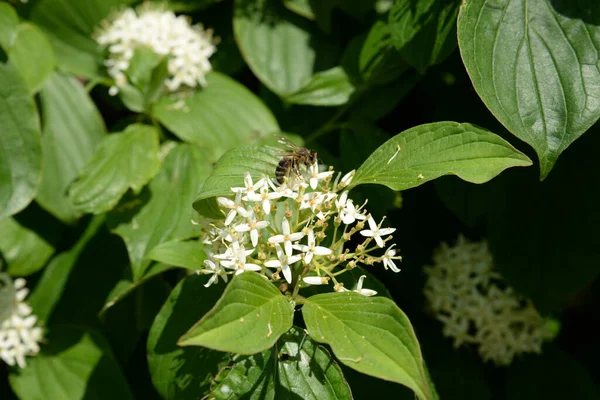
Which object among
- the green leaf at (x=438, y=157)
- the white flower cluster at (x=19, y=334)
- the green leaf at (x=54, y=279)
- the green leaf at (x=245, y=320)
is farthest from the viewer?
the green leaf at (x=54, y=279)

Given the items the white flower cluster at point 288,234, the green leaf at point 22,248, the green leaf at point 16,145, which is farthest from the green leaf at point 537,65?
the green leaf at point 22,248

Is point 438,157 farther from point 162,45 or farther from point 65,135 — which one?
point 65,135

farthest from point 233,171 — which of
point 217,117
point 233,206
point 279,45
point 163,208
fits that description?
point 279,45

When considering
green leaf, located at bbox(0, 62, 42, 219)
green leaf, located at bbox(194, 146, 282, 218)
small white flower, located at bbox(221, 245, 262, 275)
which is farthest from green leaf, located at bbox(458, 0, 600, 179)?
green leaf, located at bbox(0, 62, 42, 219)

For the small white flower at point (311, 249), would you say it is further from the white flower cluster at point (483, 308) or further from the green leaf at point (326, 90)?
the white flower cluster at point (483, 308)

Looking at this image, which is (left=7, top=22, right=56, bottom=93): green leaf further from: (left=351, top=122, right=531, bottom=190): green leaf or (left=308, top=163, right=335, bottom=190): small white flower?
(left=351, top=122, right=531, bottom=190): green leaf

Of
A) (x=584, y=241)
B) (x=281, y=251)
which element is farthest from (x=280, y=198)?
→ (x=584, y=241)
